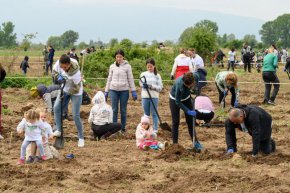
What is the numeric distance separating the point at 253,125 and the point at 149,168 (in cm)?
180

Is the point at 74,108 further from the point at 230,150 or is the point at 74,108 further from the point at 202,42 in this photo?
the point at 202,42

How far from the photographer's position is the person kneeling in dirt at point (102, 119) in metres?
A: 11.4

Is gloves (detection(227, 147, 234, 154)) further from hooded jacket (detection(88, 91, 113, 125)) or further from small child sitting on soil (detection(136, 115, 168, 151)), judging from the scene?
hooded jacket (detection(88, 91, 113, 125))

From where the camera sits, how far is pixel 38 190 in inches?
299

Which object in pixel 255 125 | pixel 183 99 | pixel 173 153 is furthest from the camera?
pixel 183 99

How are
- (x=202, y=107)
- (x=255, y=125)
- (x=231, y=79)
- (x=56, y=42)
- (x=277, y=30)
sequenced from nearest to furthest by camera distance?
(x=255, y=125), (x=202, y=107), (x=231, y=79), (x=56, y=42), (x=277, y=30)

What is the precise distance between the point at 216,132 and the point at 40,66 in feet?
87.9

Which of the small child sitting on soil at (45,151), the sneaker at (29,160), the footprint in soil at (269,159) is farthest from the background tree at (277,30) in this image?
the sneaker at (29,160)

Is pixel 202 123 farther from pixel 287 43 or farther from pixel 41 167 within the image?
pixel 287 43

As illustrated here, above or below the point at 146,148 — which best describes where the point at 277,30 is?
above

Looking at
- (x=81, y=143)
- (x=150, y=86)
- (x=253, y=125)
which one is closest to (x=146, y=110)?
(x=150, y=86)

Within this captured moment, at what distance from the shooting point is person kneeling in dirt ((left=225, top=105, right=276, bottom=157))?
9.23m

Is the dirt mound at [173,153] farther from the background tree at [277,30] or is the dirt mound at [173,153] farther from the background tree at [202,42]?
the background tree at [277,30]

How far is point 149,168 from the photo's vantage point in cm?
895
